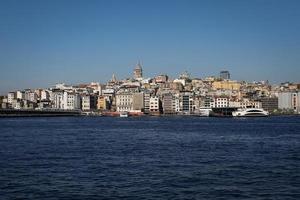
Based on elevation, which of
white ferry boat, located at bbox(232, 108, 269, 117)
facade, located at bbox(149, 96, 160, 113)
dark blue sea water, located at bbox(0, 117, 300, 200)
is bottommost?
dark blue sea water, located at bbox(0, 117, 300, 200)

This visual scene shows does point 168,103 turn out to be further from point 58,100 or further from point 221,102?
point 58,100

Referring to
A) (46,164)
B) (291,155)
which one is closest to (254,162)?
(291,155)

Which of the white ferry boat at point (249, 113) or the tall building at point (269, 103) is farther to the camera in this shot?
the tall building at point (269, 103)

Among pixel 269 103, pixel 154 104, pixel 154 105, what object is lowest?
pixel 154 105

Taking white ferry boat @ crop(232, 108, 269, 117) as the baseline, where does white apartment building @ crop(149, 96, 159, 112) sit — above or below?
above

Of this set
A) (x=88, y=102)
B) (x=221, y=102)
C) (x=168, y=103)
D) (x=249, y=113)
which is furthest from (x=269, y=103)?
(x=88, y=102)

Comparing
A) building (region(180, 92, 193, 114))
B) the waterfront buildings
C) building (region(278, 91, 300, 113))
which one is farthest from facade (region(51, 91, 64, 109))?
building (region(278, 91, 300, 113))

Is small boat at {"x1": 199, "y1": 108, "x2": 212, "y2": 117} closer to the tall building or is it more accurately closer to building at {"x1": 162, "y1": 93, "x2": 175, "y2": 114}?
building at {"x1": 162, "y1": 93, "x2": 175, "y2": 114}

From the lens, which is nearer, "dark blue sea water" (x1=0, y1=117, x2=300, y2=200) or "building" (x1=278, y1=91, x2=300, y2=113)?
"dark blue sea water" (x1=0, y1=117, x2=300, y2=200)

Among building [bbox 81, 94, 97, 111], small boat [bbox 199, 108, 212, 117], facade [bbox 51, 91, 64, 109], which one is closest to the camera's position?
small boat [bbox 199, 108, 212, 117]

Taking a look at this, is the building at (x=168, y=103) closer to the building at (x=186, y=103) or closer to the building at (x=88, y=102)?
the building at (x=186, y=103)

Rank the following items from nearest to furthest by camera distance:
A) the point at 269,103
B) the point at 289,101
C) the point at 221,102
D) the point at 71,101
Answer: the point at 221,102, the point at 269,103, the point at 289,101, the point at 71,101

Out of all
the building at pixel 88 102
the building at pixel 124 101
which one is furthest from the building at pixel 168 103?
the building at pixel 88 102

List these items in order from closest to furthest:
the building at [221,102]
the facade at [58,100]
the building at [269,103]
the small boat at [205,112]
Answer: the small boat at [205,112], the building at [221,102], the building at [269,103], the facade at [58,100]
